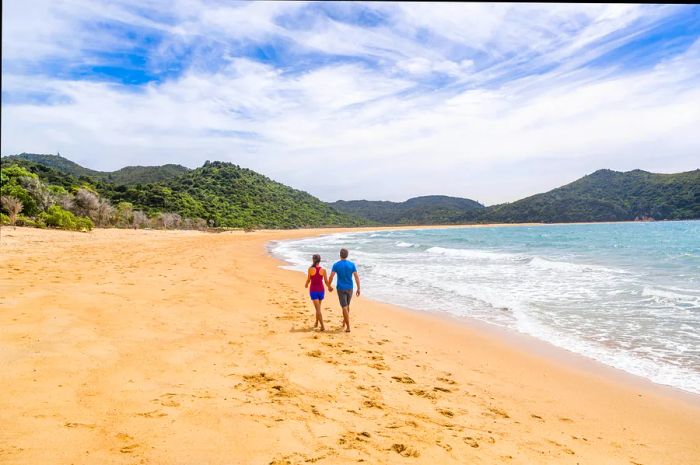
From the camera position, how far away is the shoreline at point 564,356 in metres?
6.01

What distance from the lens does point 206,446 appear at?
362 centimetres

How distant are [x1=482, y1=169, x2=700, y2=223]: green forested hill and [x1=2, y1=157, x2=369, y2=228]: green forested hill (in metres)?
58.6

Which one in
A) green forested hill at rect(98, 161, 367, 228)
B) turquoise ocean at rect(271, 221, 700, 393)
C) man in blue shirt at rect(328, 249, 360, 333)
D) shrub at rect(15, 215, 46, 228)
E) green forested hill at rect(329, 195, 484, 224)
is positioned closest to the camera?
turquoise ocean at rect(271, 221, 700, 393)

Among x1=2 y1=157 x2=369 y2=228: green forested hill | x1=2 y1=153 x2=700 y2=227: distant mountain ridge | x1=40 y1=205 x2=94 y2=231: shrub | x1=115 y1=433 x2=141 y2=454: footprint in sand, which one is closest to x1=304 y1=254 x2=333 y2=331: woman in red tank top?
x1=115 y1=433 x2=141 y2=454: footprint in sand

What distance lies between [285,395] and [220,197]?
275 feet

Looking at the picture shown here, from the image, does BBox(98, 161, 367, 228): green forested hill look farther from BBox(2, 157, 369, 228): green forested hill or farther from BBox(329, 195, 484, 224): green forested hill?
BBox(329, 195, 484, 224): green forested hill

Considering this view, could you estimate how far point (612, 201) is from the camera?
4877 inches

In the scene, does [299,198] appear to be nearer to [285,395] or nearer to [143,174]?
[143,174]

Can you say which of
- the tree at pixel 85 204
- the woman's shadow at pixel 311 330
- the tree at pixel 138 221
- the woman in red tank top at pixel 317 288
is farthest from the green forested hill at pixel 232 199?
the woman's shadow at pixel 311 330

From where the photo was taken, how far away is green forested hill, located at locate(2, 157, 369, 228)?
5797 centimetres

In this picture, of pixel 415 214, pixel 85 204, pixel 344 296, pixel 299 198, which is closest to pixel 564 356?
pixel 344 296

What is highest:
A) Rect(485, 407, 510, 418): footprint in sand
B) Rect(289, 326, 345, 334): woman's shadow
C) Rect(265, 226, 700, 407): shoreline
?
Rect(289, 326, 345, 334): woman's shadow

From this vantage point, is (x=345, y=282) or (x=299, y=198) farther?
(x=299, y=198)

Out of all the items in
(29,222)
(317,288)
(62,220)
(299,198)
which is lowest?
(317,288)
